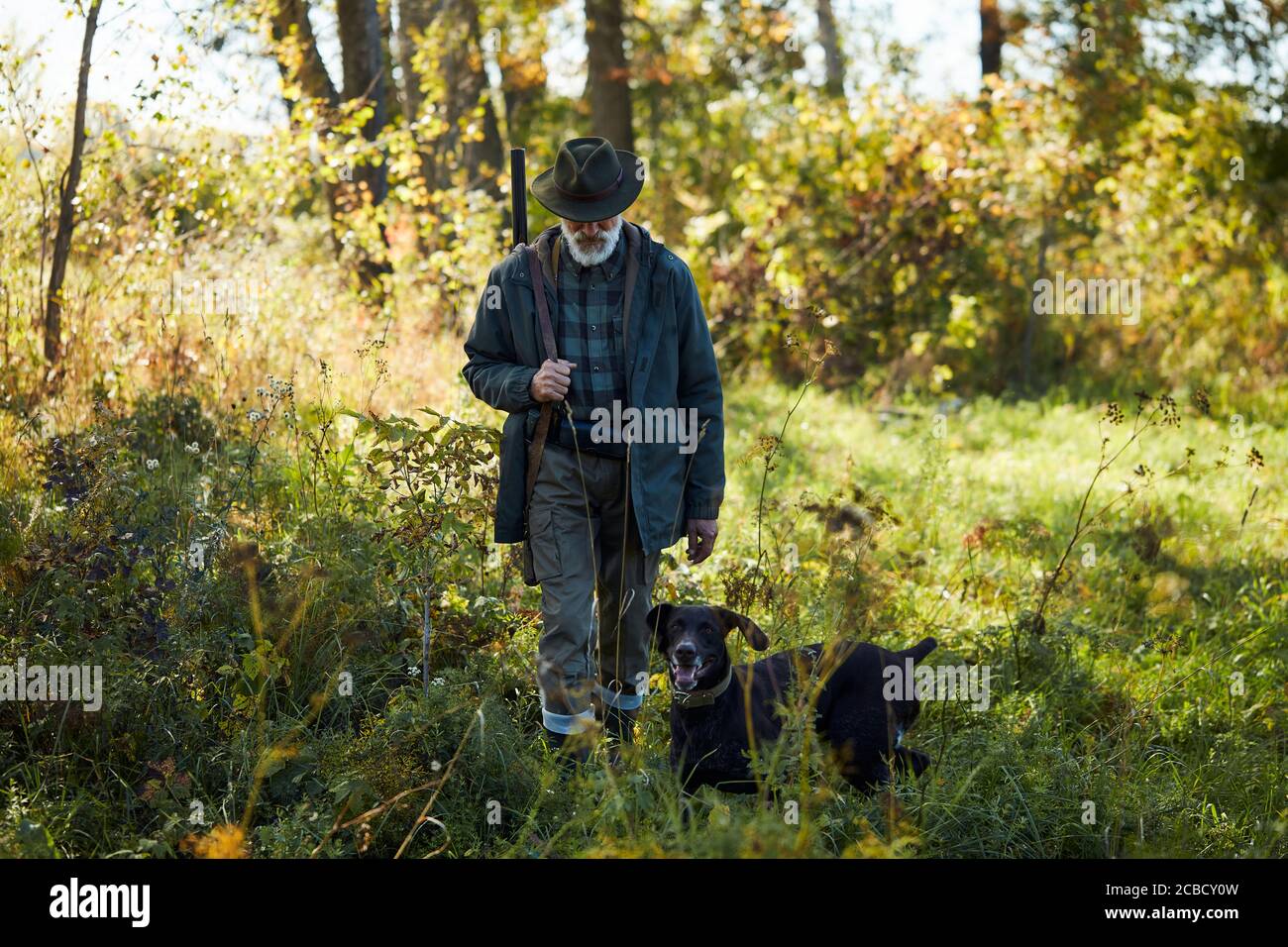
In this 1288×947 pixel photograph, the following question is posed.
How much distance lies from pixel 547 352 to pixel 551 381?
21 centimetres

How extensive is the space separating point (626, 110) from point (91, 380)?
9.12 metres

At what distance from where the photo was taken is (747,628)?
409cm

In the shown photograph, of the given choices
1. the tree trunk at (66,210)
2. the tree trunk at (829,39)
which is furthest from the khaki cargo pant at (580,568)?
the tree trunk at (829,39)

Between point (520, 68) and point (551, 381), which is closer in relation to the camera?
point (551, 381)

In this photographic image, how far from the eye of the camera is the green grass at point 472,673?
3521mm

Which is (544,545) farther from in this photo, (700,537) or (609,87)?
(609,87)

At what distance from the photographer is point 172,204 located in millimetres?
7527

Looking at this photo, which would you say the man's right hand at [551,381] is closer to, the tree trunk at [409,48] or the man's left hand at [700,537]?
the man's left hand at [700,537]

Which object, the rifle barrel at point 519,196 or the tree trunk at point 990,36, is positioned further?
the tree trunk at point 990,36

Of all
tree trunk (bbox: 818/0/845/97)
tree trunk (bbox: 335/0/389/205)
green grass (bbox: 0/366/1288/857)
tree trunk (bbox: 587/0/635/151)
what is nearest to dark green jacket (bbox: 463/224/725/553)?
green grass (bbox: 0/366/1288/857)

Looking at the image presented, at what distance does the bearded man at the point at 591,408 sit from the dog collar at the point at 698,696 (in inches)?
12.0

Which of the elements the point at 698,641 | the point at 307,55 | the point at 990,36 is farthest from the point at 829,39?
the point at 698,641

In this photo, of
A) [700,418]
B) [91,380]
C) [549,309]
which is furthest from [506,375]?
[91,380]
